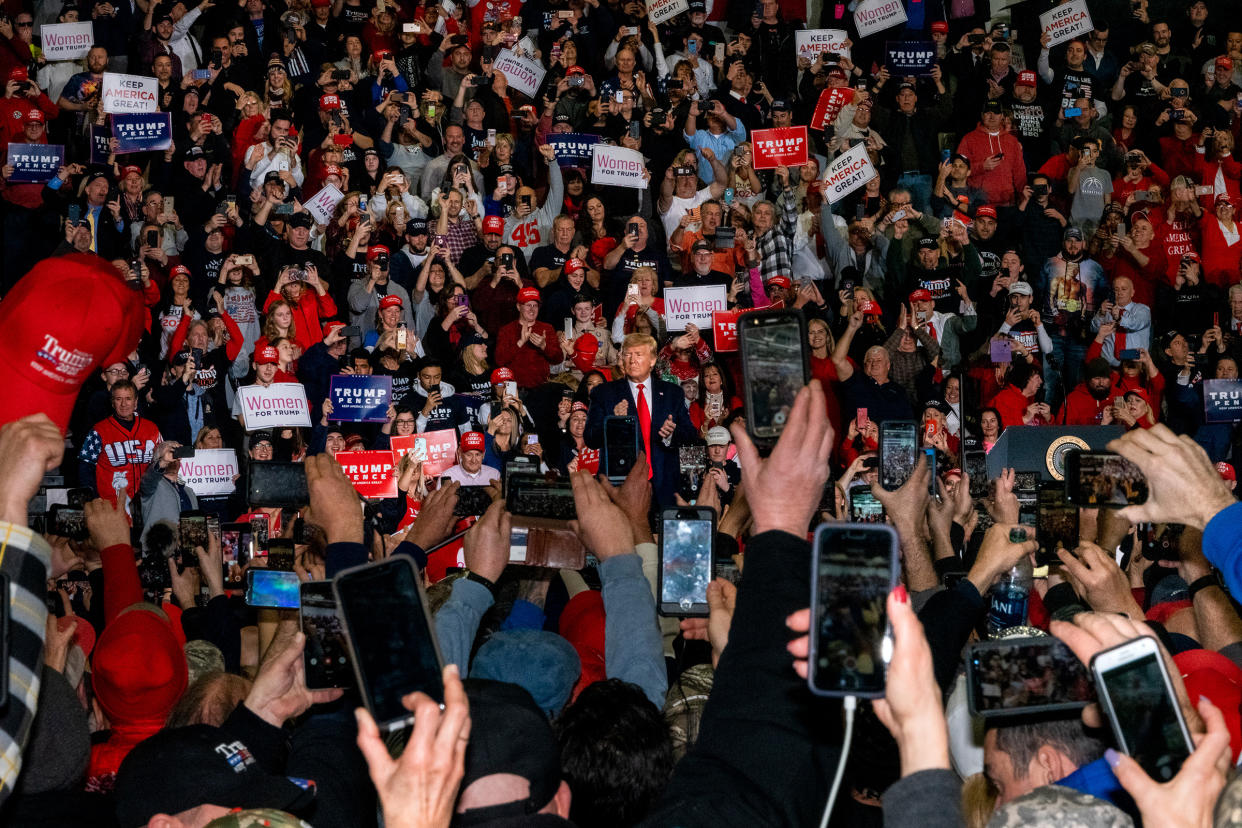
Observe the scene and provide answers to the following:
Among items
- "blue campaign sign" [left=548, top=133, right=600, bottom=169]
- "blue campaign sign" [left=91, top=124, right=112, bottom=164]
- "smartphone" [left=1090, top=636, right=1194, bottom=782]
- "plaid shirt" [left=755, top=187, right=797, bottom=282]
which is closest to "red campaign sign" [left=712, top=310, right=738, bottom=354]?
"plaid shirt" [left=755, top=187, right=797, bottom=282]

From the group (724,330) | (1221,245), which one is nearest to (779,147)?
(724,330)

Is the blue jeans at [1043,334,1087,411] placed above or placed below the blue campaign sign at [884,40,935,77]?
below

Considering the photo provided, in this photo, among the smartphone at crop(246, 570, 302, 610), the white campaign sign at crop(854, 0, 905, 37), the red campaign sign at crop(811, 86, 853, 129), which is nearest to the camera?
the smartphone at crop(246, 570, 302, 610)

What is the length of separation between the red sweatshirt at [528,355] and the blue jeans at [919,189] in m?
3.44

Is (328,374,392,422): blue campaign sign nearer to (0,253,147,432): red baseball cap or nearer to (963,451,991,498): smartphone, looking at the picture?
(963,451,991,498): smartphone

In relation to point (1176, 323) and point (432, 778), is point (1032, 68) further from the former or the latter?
point (432, 778)

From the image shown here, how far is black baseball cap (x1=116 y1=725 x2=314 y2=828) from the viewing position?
2.21 meters

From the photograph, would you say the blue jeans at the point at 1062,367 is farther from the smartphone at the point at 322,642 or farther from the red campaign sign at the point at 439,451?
the smartphone at the point at 322,642

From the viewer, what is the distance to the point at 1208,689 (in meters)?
2.49

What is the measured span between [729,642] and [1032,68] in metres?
12.5

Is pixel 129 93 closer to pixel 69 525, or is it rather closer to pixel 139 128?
pixel 139 128

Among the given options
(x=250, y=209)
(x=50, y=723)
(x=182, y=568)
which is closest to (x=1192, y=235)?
(x=250, y=209)

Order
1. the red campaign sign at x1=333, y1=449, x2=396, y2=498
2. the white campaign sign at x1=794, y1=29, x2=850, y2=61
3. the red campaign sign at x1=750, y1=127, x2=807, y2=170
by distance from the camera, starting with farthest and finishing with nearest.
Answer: the white campaign sign at x1=794, y1=29, x2=850, y2=61
the red campaign sign at x1=750, y1=127, x2=807, y2=170
the red campaign sign at x1=333, y1=449, x2=396, y2=498

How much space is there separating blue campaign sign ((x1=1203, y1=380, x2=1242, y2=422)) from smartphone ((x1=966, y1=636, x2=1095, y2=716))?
763cm
